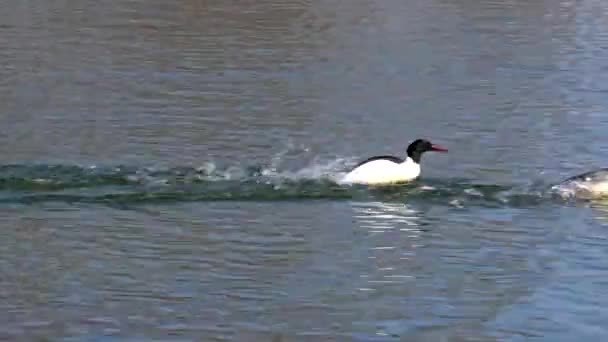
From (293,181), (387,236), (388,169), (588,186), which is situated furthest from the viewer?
(388,169)

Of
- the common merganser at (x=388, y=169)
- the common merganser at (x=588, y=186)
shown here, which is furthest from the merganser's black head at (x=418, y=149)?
the common merganser at (x=588, y=186)

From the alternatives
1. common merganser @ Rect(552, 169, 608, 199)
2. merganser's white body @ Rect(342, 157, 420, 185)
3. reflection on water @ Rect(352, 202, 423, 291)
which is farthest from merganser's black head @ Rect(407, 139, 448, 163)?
common merganser @ Rect(552, 169, 608, 199)

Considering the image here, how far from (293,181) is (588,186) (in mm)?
3240

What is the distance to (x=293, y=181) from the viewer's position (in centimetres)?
1739

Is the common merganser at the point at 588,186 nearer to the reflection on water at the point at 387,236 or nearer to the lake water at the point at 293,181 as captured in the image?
the lake water at the point at 293,181

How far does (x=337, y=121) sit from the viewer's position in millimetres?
21281

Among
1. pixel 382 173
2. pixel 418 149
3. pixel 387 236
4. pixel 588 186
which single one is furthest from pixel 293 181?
pixel 588 186

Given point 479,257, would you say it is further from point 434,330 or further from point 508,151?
point 508,151

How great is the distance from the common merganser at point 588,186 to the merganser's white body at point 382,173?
180cm

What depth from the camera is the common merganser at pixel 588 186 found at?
16750 mm

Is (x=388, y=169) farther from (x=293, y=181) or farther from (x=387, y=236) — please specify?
(x=387, y=236)

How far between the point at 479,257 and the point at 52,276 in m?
3.90

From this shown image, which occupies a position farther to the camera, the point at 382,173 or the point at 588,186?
the point at 382,173

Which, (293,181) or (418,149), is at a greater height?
(418,149)
